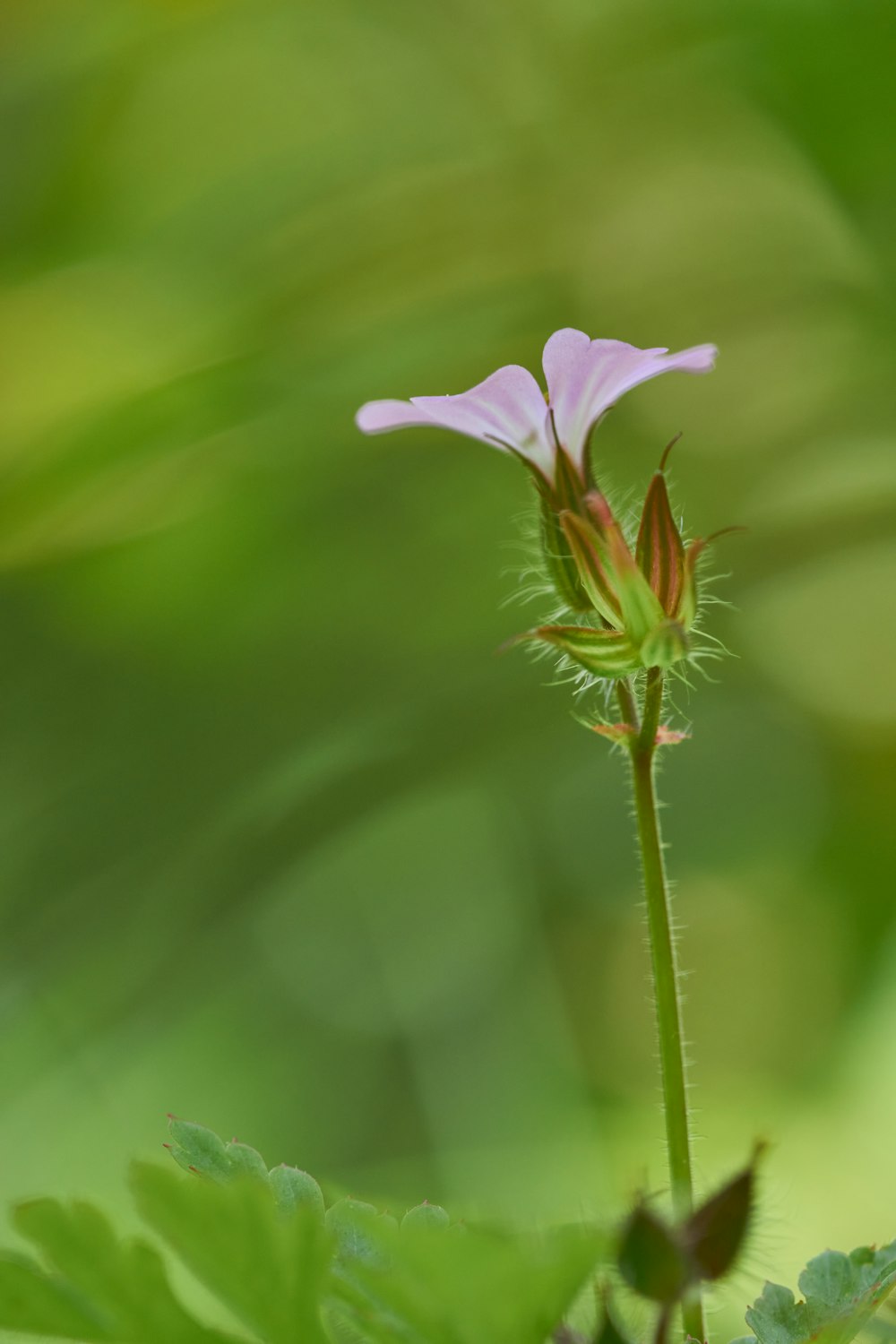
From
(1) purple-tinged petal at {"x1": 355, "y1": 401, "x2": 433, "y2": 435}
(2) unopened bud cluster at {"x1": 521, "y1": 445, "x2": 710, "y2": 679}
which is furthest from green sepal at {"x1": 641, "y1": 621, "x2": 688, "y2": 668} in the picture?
(1) purple-tinged petal at {"x1": 355, "y1": 401, "x2": 433, "y2": 435}

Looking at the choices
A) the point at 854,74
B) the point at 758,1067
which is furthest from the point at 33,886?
the point at 854,74

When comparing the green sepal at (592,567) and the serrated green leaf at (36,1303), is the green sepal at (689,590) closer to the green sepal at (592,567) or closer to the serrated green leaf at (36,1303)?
the green sepal at (592,567)

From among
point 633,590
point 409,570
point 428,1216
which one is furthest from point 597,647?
point 409,570

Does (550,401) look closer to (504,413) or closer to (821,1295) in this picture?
(504,413)

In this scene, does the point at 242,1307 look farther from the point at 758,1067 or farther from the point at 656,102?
the point at 656,102

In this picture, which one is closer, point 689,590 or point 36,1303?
point 36,1303

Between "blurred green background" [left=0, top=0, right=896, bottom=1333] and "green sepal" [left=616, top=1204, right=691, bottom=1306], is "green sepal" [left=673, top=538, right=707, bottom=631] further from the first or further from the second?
"blurred green background" [left=0, top=0, right=896, bottom=1333]
